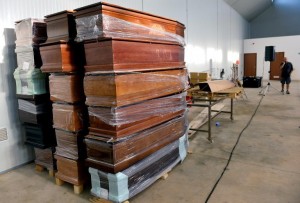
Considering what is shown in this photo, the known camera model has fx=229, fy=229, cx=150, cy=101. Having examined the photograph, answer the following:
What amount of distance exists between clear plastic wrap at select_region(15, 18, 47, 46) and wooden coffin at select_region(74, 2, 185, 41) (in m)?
0.70

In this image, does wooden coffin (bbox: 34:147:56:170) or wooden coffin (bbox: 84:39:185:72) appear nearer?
wooden coffin (bbox: 84:39:185:72)

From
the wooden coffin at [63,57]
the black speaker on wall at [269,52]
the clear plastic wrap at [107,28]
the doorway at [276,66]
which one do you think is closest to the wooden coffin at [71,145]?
the wooden coffin at [63,57]

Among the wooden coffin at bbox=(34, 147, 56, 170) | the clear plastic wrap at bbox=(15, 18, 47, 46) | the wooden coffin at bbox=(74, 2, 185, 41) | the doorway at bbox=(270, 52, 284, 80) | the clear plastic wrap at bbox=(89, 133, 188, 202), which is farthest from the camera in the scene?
the doorway at bbox=(270, 52, 284, 80)

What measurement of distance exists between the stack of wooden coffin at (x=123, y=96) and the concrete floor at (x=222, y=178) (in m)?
0.25

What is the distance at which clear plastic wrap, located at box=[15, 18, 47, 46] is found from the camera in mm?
2426

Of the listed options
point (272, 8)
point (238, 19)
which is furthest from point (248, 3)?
point (272, 8)

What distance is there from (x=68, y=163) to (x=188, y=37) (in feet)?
18.5

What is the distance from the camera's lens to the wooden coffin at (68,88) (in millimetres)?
2102

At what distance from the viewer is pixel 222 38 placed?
10352mm

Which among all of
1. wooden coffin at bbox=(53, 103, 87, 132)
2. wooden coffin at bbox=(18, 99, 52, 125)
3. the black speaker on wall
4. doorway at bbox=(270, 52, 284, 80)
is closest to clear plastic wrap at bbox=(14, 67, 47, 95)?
wooden coffin at bbox=(18, 99, 52, 125)

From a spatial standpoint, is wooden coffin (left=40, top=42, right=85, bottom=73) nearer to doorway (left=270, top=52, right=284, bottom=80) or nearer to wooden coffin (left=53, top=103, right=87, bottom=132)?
wooden coffin (left=53, top=103, right=87, bottom=132)

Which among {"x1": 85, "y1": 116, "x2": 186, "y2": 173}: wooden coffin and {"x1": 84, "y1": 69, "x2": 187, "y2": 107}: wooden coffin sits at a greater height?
{"x1": 84, "y1": 69, "x2": 187, "y2": 107}: wooden coffin

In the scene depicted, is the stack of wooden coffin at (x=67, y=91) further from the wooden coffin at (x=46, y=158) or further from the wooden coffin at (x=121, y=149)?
the wooden coffin at (x=46, y=158)

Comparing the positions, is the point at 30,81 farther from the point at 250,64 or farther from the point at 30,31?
the point at 250,64
